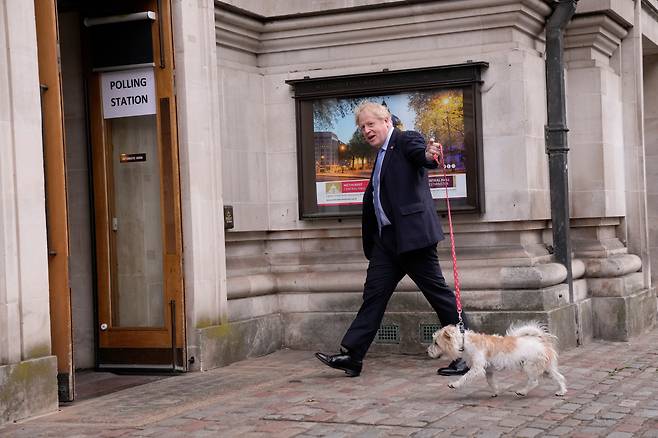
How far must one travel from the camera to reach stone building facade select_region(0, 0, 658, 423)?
29.0 feet

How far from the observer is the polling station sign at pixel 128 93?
29.0 ft

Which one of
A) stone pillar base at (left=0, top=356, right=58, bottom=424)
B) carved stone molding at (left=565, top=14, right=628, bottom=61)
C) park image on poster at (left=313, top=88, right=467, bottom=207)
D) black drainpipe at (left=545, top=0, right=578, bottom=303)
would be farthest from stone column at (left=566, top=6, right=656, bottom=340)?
stone pillar base at (left=0, top=356, right=58, bottom=424)

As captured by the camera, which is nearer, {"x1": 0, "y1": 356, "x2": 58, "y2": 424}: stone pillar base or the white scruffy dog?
{"x1": 0, "y1": 356, "x2": 58, "y2": 424}: stone pillar base

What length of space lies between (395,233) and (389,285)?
16.7 inches

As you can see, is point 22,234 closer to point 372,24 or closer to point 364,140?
point 364,140

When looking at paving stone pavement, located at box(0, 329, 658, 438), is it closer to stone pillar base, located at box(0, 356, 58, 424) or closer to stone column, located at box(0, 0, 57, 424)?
stone pillar base, located at box(0, 356, 58, 424)

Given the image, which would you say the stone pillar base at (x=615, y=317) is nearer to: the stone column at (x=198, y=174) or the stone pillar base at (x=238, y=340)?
the stone pillar base at (x=238, y=340)

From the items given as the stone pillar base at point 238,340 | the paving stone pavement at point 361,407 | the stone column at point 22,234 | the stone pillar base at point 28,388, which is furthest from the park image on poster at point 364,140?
the stone pillar base at point 28,388

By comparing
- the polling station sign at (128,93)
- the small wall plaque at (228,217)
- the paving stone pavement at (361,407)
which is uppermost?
the polling station sign at (128,93)

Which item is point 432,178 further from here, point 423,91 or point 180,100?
point 180,100

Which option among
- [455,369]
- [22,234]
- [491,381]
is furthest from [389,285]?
[22,234]

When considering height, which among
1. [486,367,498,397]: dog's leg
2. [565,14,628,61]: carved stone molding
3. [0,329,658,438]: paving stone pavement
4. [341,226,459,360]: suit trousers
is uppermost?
[565,14,628,61]: carved stone molding

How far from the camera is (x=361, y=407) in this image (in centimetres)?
702

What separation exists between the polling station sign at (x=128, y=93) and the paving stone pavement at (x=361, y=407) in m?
2.15
